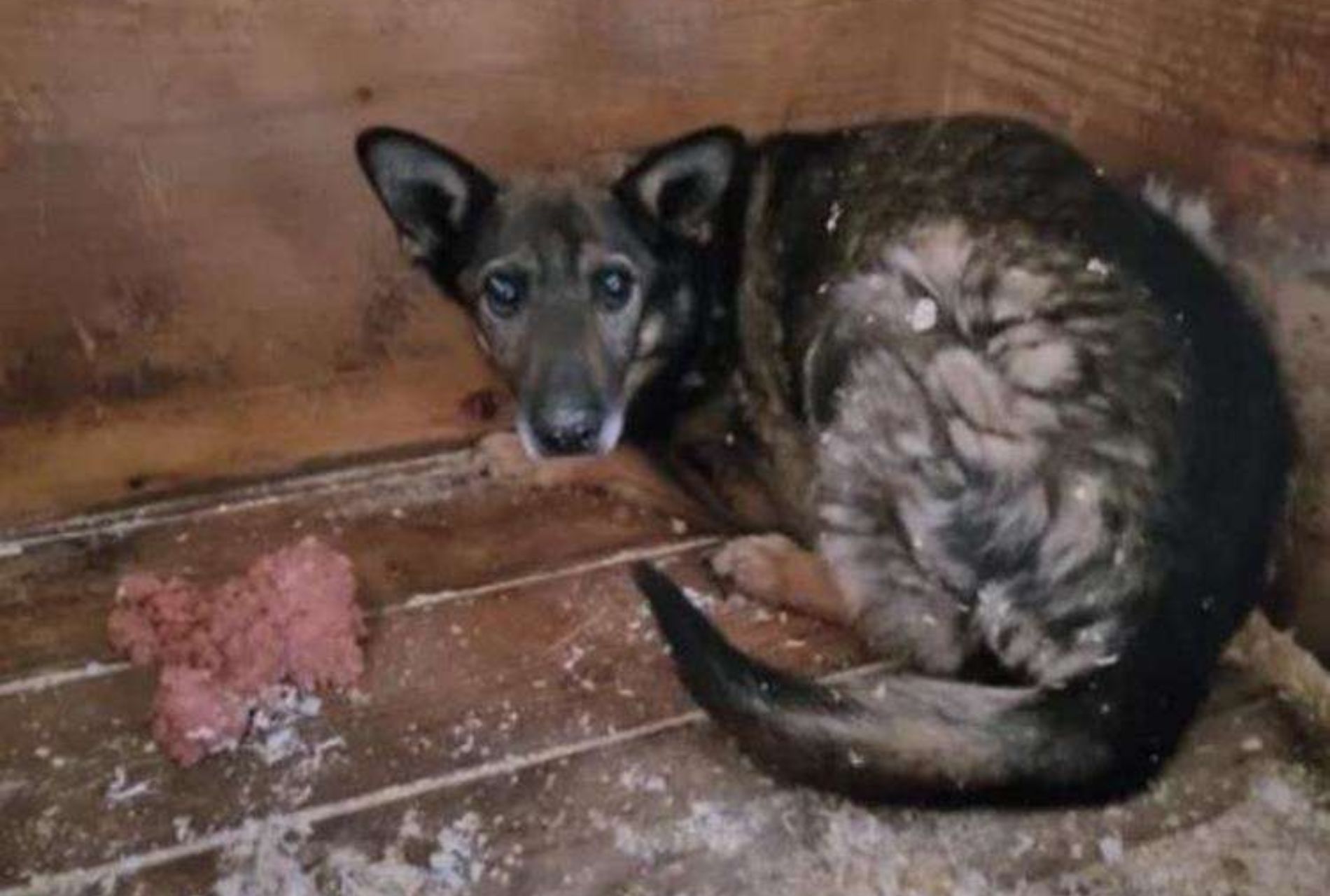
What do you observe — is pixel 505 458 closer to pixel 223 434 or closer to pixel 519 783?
pixel 223 434

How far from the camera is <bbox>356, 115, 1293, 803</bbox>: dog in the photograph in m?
1.74

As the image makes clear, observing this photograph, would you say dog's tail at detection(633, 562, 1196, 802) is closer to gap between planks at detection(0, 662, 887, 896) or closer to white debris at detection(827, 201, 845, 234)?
gap between planks at detection(0, 662, 887, 896)

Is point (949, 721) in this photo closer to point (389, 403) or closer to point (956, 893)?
point (956, 893)

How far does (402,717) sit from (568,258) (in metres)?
0.78

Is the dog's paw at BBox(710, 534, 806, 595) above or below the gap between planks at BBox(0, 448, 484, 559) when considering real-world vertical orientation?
above

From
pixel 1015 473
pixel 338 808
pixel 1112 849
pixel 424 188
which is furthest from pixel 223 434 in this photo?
pixel 1112 849

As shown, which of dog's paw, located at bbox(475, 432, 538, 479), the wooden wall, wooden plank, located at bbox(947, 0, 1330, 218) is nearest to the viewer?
wooden plank, located at bbox(947, 0, 1330, 218)

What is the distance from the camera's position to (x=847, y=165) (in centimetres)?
241

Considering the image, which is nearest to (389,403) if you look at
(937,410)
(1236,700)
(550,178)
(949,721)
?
(550,178)

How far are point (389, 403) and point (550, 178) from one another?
0.52 meters

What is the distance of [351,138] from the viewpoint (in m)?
2.28

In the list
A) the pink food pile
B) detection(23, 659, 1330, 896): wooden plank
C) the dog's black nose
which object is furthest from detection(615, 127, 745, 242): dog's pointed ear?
detection(23, 659, 1330, 896): wooden plank

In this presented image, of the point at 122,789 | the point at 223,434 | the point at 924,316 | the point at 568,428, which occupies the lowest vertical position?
the point at 122,789

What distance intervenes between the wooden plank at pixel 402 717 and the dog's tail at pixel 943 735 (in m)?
0.26
